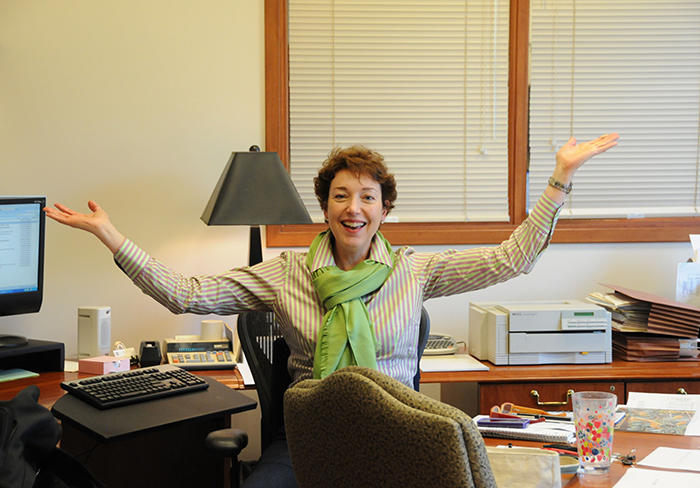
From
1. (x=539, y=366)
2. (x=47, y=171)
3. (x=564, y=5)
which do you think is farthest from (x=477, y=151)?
(x=47, y=171)

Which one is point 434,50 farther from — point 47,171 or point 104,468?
point 104,468

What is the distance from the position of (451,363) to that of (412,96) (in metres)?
1.24

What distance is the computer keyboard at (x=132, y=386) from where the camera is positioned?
6.23ft

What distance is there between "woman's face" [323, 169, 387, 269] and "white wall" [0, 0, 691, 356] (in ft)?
3.53

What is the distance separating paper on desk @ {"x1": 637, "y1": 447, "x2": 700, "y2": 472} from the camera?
53.9 inches

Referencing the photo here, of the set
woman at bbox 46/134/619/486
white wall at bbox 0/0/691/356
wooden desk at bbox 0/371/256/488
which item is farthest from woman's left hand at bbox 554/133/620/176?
white wall at bbox 0/0/691/356

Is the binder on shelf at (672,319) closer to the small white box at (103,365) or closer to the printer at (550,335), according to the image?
the printer at (550,335)

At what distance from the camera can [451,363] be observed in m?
2.62

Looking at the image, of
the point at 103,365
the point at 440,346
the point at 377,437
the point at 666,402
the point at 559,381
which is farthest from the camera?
the point at 440,346

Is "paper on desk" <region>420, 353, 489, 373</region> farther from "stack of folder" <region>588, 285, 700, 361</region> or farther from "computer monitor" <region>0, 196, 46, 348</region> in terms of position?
"computer monitor" <region>0, 196, 46, 348</region>

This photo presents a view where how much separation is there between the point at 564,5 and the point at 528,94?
0.44 metres

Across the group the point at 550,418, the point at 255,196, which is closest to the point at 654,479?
the point at 550,418

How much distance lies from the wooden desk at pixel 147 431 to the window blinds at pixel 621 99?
181cm

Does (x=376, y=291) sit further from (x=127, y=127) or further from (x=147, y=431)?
(x=127, y=127)
